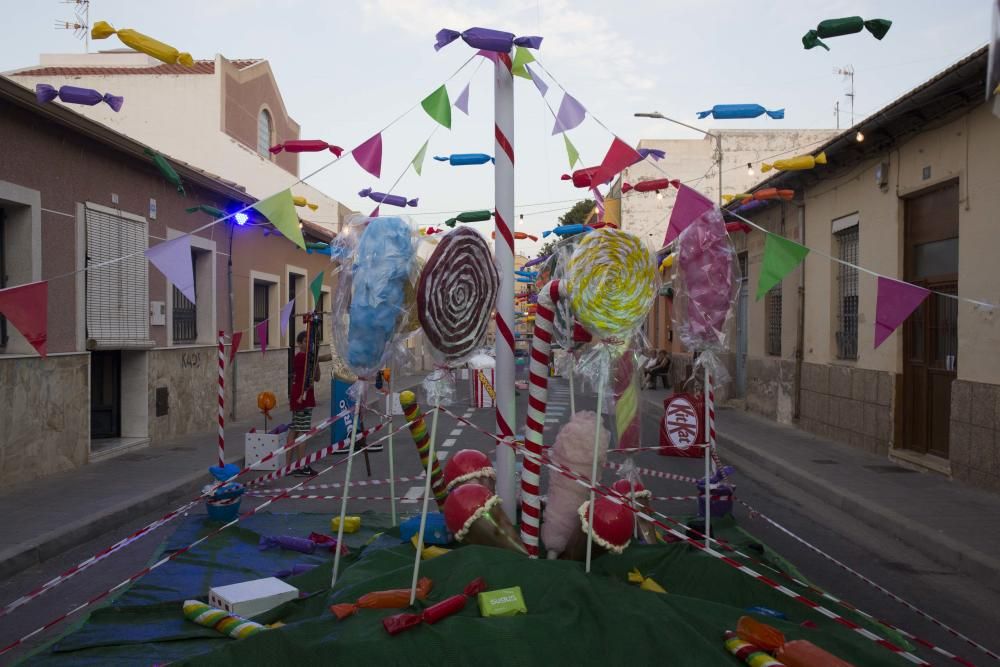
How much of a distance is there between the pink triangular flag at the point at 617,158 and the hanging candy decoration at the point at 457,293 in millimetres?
1832

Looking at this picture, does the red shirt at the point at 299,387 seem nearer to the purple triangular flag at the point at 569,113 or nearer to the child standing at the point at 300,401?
the child standing at the point at 300,401

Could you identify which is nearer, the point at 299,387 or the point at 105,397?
the point at 299,387

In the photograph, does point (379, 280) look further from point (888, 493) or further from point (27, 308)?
point (888, 493)

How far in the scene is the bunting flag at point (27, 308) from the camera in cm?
541

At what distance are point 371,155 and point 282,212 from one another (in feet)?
3.43

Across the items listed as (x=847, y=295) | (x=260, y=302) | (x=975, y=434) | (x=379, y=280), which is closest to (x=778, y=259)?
(x=379, y=280)

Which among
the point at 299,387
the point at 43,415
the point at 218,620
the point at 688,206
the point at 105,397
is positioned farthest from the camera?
the point at 105,397

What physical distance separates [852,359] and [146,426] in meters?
11.9

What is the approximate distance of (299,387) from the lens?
9703 mm

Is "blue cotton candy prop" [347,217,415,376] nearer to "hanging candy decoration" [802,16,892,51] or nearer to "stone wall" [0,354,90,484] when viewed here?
"hanging candy decoration" [802,16,892,51]

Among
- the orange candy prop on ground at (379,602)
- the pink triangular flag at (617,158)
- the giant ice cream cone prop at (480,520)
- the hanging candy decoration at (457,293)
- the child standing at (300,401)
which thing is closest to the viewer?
the orange candy prop on ground at (379,602)

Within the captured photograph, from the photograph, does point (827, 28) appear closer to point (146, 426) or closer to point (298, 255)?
point (146, 426)

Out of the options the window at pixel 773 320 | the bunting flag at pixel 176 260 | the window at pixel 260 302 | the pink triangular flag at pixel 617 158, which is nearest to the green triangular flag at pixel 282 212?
the bunting flag at pixel 176 260

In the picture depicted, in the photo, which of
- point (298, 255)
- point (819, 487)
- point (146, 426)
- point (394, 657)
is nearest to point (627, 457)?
point (394, 657)
